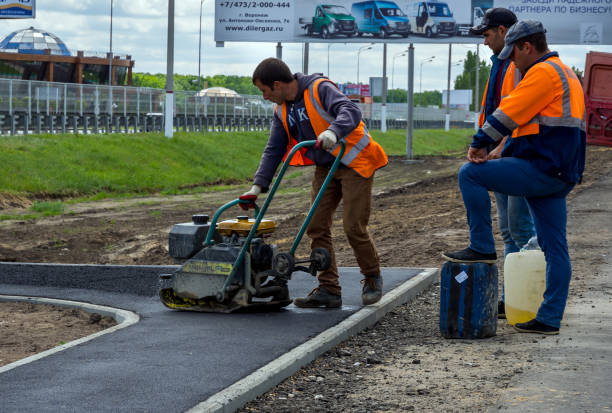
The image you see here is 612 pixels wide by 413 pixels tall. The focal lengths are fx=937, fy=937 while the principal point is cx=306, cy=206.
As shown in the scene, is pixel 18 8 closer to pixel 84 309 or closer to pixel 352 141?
pixel 84 309

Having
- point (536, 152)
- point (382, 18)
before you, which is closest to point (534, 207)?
point (536, 152)

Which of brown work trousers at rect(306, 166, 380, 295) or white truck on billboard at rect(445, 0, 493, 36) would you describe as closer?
brown work trousers at rect(306, 166, 380, 295)

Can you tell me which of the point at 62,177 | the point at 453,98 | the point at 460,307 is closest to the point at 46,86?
the point at 62,177

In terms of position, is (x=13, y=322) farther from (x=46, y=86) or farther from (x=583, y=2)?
(x=583, y=2)

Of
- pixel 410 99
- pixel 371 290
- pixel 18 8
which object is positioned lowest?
pixel 371 290

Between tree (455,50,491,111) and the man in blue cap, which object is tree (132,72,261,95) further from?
the man in blue cap

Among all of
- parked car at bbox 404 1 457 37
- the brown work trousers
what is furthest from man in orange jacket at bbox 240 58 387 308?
parked car at bbox 404 1 457 37

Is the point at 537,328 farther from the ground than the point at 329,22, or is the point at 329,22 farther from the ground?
the point at 329,22

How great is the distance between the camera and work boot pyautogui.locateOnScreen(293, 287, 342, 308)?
7051 mm

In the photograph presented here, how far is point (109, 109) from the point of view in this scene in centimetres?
3412

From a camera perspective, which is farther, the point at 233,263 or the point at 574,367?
the point at 233,263

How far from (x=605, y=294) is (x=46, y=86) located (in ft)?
84.4

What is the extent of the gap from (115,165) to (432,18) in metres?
15.3

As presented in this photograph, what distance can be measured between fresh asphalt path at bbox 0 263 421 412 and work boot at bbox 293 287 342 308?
94mm
